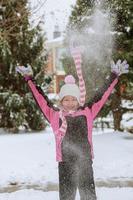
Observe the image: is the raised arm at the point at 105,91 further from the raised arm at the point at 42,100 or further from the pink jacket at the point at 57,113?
the raised arm at the point at 42,100

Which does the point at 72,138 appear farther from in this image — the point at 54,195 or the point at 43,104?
the point at 54,195

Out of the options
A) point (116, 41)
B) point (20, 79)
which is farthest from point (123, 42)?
point (20, 79)

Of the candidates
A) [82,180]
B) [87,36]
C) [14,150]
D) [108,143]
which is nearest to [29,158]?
[14,150]

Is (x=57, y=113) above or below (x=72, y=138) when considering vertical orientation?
above

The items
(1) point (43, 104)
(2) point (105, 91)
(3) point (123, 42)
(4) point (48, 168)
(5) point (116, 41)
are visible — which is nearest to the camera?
(1) point (43, 104)

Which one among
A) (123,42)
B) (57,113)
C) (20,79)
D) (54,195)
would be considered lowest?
(54,195)

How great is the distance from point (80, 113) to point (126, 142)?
650cm

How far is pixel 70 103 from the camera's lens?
190 inches

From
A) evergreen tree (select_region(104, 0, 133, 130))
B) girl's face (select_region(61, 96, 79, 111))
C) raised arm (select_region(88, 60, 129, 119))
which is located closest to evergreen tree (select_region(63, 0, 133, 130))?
evergreen tree (select_region(104, 0, 133, 130))

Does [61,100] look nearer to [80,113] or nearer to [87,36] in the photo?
[80,113]

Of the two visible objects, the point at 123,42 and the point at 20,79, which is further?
the point at 20,79

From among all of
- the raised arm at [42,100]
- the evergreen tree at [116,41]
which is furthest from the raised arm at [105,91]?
the evergreen tree at [116,41]

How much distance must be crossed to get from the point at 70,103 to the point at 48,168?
4.24 meters

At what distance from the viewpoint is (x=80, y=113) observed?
4.80 meters
